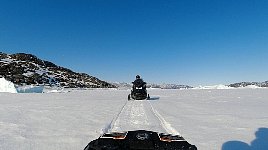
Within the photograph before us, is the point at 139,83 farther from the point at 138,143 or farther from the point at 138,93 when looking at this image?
the point at 138,143

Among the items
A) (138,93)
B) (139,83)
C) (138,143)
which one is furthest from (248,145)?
(139,83)

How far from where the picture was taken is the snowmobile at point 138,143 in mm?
3717

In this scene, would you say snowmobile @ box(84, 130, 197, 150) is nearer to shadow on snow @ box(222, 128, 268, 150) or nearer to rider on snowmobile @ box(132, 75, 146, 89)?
shadow on snow @ box(222, 128, 268, 150)

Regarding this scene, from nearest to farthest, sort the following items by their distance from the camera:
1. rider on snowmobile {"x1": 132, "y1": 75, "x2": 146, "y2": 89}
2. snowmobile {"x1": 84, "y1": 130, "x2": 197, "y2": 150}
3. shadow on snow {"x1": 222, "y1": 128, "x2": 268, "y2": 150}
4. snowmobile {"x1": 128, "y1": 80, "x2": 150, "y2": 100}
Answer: snowmobile {"x1": 84, "y1": 130, "x2": 197, "y2": 150} → shadow on snow {"x1": 222, "y1": 128, "x2": 268, "y2": 150} → snowmobile {"x1": 128, "y1": 80, "x2": 150, "y2": 100} → rider on snowmobile {"x1": 132, "y1": 75, "x2": 146, "y2": 89}

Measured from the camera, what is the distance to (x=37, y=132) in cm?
764

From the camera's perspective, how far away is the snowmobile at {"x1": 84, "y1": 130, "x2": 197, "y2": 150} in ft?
12.2

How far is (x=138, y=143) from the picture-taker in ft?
12.5

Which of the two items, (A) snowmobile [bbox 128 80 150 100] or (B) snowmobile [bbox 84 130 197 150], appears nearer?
(B) snowmobile [bbox 84 130 197 150]

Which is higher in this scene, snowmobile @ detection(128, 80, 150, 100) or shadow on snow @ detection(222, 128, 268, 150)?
snowmobile @ detection(128, 80, 150, 100)

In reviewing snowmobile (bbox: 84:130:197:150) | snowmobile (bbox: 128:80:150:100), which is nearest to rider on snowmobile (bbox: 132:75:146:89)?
snowmobile (bbox: 128:80:150:100)

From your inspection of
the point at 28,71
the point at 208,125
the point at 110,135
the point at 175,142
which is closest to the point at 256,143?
the point at 208,125

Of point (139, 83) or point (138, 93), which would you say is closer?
point (138, 93)

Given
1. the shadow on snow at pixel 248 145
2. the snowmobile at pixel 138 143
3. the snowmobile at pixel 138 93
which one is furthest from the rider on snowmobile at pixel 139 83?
the snowmobile at pixel 138 143

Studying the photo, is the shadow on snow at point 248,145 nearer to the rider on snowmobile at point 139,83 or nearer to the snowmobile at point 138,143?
the snowmobile at point 138,143
